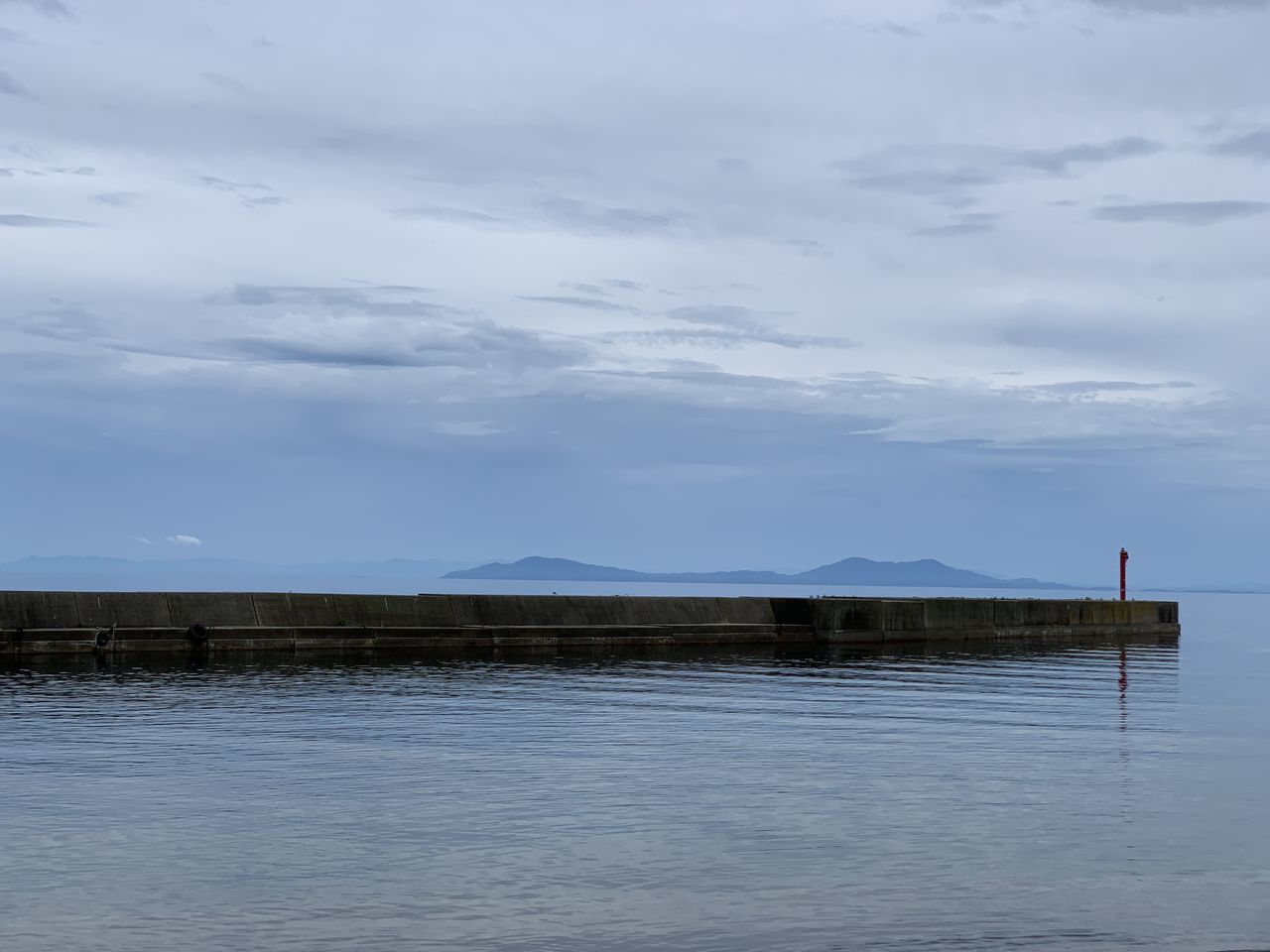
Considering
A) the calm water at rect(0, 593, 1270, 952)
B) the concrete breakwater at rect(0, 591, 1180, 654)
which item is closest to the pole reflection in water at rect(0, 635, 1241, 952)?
the calm water at rect(0, 593, 1270, 952)

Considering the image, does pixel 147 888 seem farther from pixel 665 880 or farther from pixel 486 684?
pixel 486 684

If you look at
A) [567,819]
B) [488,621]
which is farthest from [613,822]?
[488,621]

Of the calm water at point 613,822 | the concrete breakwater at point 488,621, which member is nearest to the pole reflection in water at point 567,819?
the calm water at point 613,822

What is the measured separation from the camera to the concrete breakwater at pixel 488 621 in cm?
3806

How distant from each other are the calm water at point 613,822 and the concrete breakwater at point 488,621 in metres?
7.60

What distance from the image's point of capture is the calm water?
38.1 ft

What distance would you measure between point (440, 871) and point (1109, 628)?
182 feet

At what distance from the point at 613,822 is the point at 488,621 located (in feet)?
98.5

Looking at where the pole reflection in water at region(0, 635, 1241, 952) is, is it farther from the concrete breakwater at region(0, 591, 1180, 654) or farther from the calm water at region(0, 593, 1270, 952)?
the concrete breakwater at region(0, 591, 1180, 654)

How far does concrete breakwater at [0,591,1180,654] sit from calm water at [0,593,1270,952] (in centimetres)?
760

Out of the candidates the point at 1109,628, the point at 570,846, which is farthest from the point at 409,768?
the point at 1109,628

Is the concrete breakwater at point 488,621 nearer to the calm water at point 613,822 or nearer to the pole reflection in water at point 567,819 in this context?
the pole reflection in water at point 567,819

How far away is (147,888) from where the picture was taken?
40.8 ft

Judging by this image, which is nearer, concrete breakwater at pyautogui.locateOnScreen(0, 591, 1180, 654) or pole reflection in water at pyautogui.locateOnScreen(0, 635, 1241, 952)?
pole reflection in water at pyautogui.locateOnScreen(0, 635, 1241, 952)
